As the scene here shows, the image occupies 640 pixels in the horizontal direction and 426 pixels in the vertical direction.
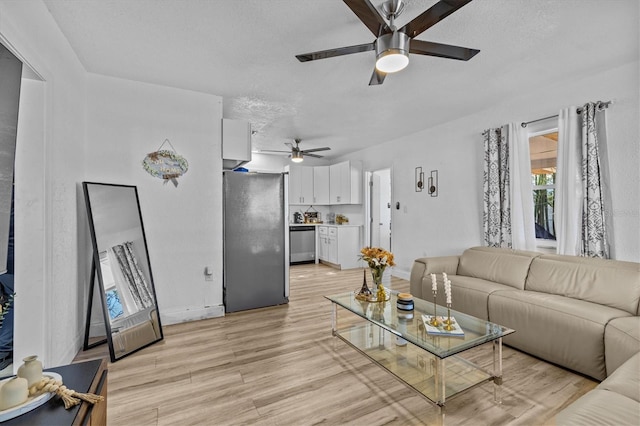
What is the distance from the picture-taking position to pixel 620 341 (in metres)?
1.97

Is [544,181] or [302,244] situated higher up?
[544,181]

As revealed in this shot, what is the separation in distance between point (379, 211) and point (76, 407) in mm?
5853

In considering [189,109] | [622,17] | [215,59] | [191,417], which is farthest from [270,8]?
[191,417]

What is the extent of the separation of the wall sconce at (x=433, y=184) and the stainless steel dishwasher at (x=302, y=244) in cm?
303

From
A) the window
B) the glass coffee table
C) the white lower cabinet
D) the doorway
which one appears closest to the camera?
the glass coffee table

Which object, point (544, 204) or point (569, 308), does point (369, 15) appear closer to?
point (569, 308)

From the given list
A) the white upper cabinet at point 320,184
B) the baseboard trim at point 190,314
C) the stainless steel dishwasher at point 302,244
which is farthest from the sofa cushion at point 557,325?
the white upper cabinet at point 320,184

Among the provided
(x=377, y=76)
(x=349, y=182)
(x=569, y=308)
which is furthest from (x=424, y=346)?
(x=349, y=182)

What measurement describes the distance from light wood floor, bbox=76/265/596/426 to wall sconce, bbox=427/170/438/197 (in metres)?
2.59

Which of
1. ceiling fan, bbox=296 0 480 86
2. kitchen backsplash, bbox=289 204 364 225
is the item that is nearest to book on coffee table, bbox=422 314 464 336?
ceiling fan, bbox=296 0 480 86

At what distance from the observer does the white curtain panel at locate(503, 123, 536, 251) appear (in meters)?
3.47

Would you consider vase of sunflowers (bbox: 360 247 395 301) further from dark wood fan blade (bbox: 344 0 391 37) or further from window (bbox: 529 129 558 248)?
window (bbox: 529 129 558 248)

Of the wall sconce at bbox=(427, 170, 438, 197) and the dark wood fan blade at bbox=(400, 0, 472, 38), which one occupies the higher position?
the dark wood fan blade at bbox=(400, 0, 472, 38)

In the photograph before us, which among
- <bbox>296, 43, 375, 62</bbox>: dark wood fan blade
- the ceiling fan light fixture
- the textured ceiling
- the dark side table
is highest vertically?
the textured ceiling
